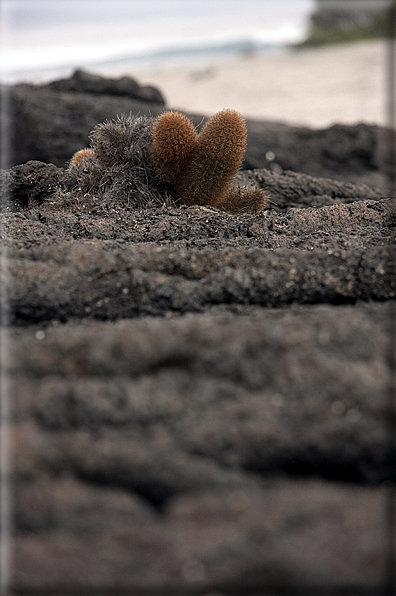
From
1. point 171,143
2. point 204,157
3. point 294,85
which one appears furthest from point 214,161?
point 294,85

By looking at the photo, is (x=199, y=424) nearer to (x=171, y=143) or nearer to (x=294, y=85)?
(x=171, y=143)

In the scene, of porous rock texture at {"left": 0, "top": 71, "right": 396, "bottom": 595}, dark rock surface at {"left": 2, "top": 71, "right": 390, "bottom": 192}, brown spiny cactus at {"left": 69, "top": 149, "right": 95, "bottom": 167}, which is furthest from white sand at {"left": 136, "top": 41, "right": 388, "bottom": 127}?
porous rock texture at {"left": 0, "top": 71, "right": 396, "bottom": 595}

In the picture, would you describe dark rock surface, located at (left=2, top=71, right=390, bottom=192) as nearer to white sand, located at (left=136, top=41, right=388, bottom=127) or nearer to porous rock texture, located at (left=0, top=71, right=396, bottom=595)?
white sand, located at (left=136, top=41, right=388, bottom=127)

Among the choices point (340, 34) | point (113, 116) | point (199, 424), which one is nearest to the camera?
point (199, 424)

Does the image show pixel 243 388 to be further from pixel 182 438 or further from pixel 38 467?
pixel 38 467

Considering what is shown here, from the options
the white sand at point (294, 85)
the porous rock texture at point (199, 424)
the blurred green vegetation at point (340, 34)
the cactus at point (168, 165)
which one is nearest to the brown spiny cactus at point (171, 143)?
the cactus at point (168, 165)

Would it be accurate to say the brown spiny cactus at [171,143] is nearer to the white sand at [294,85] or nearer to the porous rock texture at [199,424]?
the porous rock texture at [199,424]
